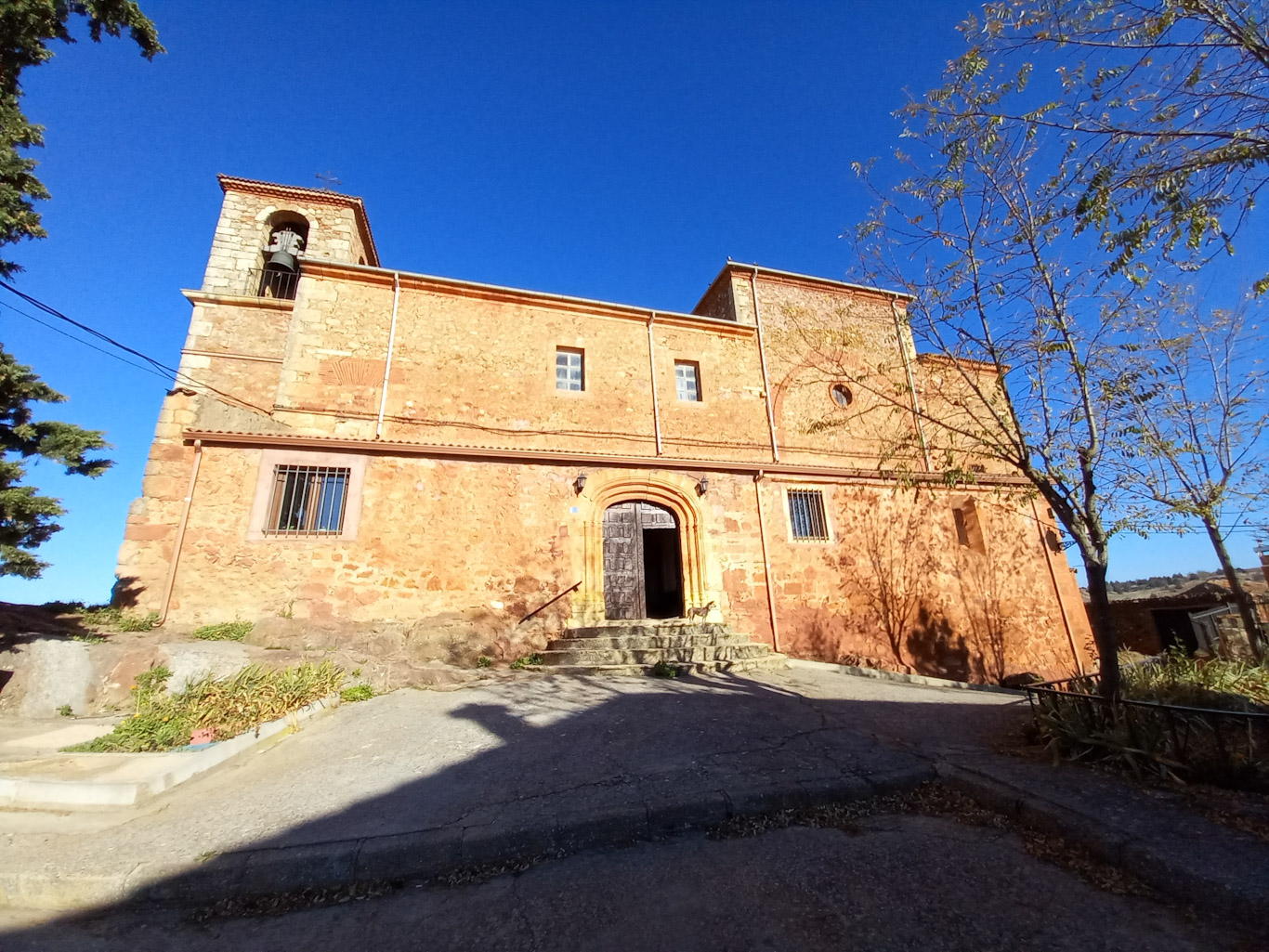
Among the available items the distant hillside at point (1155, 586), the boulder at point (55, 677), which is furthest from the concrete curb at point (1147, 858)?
the distant hillside at point (1155, 586)

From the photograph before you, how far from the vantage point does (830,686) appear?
7340 millimetres

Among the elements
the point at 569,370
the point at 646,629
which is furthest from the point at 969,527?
the point at 569,370

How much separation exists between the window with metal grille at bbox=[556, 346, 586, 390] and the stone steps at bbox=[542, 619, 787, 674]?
5.12 meters

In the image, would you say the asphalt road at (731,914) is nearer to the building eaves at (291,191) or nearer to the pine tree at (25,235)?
the pine tree at (25,235)

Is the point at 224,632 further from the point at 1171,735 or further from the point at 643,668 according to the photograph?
the point at 1171,735

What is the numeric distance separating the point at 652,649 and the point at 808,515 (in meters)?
4.71

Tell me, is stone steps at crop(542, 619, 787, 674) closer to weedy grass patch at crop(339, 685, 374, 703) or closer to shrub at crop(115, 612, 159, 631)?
weedy grass patch at crop(339, 685, 374, 703)

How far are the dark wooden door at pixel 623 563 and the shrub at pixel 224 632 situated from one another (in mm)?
5443

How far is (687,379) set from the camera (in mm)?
12391

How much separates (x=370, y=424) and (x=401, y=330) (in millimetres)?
2136

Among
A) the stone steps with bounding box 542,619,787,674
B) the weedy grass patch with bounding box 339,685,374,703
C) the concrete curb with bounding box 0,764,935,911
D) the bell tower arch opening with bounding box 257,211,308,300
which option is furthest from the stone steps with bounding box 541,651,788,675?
the bell tower arch opening with bounding box 257,211,308,300

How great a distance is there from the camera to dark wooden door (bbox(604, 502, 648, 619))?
386 inches

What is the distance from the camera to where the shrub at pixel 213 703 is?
5.10m

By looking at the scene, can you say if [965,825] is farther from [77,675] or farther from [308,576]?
[77,675]
